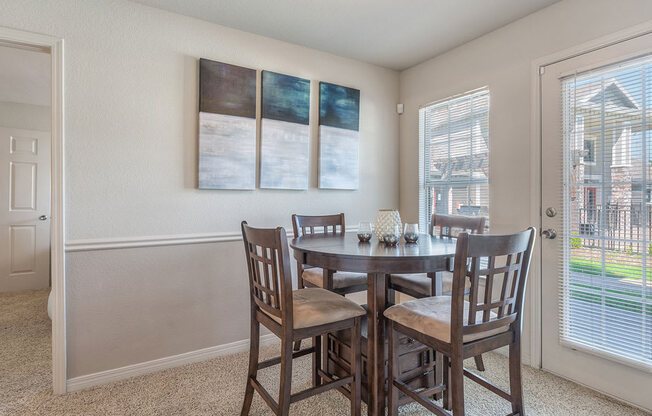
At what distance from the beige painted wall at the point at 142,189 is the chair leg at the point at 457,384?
1775mm

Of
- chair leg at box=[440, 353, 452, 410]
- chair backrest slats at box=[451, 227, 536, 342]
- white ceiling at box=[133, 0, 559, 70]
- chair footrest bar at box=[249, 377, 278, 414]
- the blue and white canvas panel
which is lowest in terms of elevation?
chair leg at box=[440, 353, 452, 410]

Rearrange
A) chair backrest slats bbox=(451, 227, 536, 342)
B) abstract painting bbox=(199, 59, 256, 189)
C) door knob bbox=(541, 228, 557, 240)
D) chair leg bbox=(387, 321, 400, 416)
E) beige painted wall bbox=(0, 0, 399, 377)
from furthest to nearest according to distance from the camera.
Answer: abstract painting bbox=(199, 59, 256, 189)
door knob bbox=(541, 228, 557, 240)
beige painted wall bbox=(0, 0, 399, 377)
chair leg bbox=(387, 321, 400, 416)
chair backrest slats bbox=(451, 227, 536, 342)

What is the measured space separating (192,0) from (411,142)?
221 centimetres

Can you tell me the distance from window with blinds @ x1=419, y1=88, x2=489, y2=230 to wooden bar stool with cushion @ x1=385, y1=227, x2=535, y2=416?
1.36m

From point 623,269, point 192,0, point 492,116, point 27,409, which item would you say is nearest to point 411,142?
point 492,116

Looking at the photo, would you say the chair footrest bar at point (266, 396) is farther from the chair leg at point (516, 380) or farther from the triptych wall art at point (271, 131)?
the triptych wall art at point (271, 131)

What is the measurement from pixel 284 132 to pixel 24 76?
9.36ft

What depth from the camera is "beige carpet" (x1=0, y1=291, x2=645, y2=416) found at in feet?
6.12

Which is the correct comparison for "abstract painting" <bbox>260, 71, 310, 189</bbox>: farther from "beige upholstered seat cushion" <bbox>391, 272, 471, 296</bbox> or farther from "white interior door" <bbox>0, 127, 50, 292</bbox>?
"white interior door" <bbox>0, 127, 50, 292</bbox>

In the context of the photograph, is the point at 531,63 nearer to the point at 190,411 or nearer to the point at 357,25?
the point at 357,25

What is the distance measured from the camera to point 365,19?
8.05 ft

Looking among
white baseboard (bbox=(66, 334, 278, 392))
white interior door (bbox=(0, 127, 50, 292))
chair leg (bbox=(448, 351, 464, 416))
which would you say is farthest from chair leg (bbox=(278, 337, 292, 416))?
white interior door (bbox=(0, 127, 50, 292))

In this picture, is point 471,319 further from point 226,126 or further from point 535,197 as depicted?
point 226,126

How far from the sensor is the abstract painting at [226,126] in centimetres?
246
